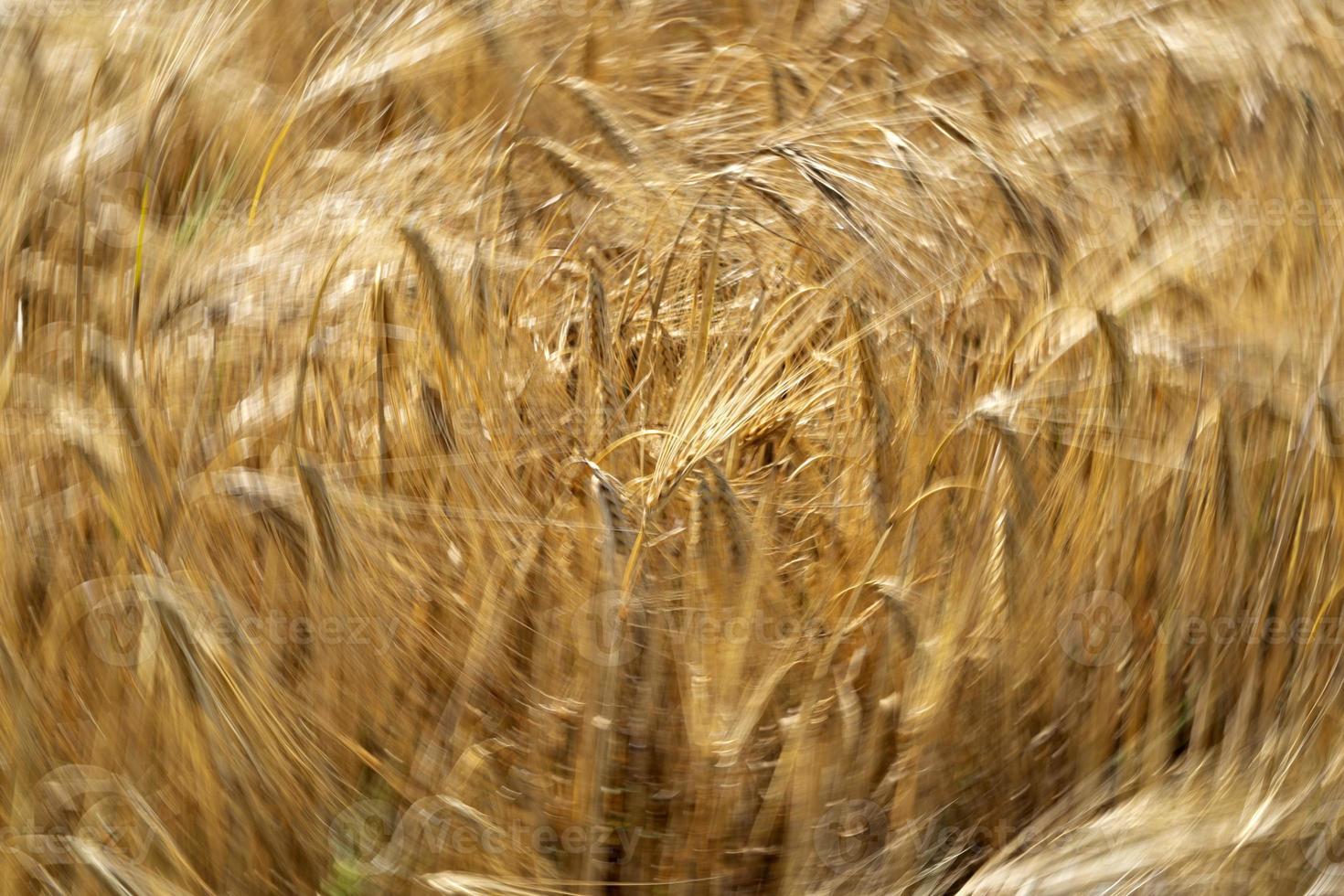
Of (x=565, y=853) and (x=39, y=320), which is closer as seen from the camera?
(x=565, y=853)

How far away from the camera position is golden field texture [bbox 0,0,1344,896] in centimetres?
58

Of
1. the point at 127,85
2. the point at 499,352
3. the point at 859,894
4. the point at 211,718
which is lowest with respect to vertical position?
the point at 859,894

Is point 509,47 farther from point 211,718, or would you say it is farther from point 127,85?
point 211,718

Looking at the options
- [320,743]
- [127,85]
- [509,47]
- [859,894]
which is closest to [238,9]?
[127,85]

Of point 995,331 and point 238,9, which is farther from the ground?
point 238,9

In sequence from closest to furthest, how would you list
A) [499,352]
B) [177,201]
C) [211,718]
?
[211,718] → [499,352] → [177,201]

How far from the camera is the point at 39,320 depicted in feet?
2.59

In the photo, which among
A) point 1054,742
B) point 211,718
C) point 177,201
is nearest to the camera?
point 211,718

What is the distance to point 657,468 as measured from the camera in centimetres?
61

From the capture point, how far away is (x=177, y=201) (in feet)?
2.76

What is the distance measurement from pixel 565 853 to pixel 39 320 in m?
0.53

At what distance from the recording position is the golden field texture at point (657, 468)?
0.58 m

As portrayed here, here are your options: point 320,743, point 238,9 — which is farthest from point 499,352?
point 238,9

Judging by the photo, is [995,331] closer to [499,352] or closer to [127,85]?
[499,352]
